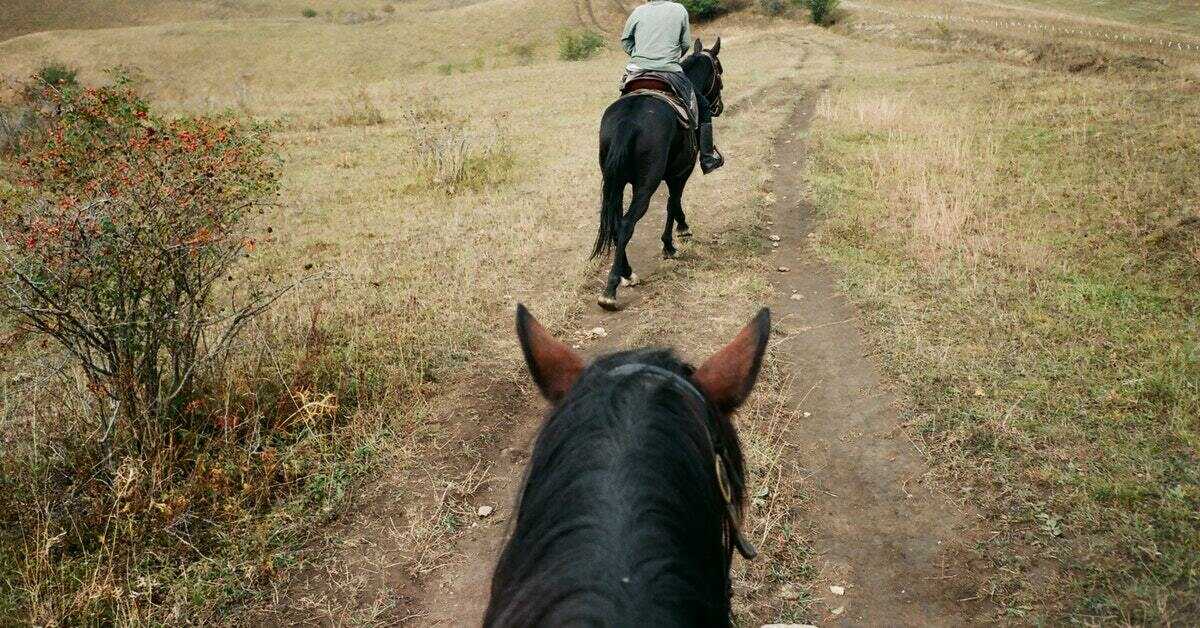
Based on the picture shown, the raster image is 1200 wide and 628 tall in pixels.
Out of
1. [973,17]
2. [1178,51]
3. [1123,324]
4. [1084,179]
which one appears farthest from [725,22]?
[1123,324]

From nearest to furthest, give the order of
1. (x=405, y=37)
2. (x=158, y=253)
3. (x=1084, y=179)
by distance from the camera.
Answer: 1. (x=158, y=253)
2. (x=1084, y=179)
3. (x=405, y=37)

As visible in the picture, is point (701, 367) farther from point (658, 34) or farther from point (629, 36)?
point (629, 36)

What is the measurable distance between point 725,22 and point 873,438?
175ft

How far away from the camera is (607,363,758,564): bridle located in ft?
4.91

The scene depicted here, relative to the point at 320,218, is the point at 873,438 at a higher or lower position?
lower

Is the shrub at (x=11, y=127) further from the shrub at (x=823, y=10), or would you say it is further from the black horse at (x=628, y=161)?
the shrub at (x=823, y=10)

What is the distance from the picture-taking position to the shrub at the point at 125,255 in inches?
140

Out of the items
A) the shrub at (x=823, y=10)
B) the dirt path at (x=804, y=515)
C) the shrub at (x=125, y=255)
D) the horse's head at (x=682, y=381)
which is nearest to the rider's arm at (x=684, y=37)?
the dirt path at (x=804, y=515)

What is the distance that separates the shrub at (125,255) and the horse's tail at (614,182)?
3.40m

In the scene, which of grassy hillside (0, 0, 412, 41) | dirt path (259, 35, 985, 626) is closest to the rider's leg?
dirt path (259, 35, 985, 626)

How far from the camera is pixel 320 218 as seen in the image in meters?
9.84

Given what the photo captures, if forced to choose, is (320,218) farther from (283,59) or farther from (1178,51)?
(283,59)

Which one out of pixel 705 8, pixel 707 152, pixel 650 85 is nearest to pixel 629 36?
pixel 650 85

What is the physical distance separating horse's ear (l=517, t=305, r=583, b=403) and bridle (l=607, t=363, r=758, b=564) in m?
0.30
